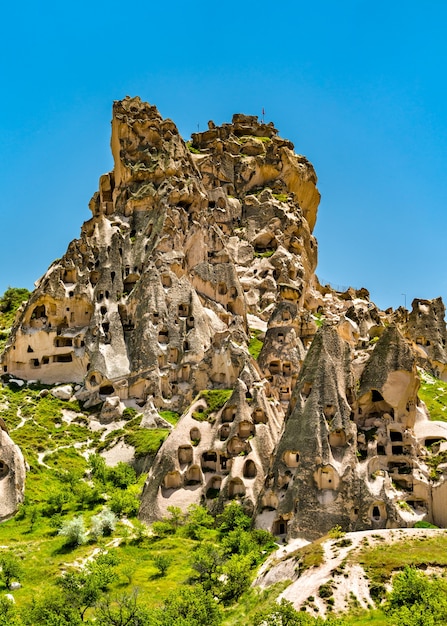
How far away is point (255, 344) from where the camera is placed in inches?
3770

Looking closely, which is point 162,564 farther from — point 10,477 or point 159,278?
point 159,278

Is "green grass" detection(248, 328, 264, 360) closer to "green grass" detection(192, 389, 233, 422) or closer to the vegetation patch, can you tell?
"green grass" detection(192, 389, 233, 422)

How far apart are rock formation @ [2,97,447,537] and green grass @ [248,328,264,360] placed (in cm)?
74

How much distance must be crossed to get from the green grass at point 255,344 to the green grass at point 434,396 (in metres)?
20.4

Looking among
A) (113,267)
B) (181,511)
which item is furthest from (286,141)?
(181,511)

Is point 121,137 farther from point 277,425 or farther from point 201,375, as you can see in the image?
point 277,425

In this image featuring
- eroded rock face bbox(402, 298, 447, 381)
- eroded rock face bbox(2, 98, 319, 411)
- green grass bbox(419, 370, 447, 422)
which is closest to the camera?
green grass bbox(419, 370, 447, 422)

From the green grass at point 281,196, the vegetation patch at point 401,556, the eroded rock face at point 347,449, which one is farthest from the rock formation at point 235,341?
the vegetation patch at point 401,556

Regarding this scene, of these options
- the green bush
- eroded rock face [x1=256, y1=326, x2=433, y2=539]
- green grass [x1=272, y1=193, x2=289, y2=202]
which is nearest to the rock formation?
eroded rock face [x1=256, y1=326, x2=433, y2=539]

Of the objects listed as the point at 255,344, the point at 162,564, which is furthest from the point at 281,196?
the point at 162,564

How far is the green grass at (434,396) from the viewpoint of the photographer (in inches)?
3113

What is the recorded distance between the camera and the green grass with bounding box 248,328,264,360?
300 ft

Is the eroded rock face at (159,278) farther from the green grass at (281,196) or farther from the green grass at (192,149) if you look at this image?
the green grass at (192,149)

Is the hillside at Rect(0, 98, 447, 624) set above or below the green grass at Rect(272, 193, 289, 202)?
below
